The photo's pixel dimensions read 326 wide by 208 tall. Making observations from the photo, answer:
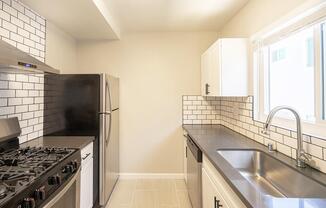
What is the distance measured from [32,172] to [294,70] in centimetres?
210

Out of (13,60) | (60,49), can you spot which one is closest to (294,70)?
(13,60)

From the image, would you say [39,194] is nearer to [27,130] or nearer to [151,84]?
[27,130]

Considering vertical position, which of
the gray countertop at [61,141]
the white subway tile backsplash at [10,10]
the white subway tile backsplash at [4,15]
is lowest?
the gray countertop at [61,141]

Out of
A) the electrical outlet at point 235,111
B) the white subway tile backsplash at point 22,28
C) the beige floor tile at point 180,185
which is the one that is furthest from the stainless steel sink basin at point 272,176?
the white subway tile backsplash at point 22,28

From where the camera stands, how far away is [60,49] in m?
3.12

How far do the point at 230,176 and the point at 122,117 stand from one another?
8.63ft

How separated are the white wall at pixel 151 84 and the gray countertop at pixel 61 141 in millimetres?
1266

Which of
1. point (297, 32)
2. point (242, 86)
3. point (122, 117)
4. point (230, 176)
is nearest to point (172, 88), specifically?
point (122, 117)

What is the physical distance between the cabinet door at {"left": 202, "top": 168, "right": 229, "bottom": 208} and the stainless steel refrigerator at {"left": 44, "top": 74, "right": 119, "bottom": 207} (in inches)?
50.2

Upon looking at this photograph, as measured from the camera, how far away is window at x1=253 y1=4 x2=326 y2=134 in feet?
5.04

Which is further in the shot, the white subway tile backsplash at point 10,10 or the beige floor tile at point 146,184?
the beige floor tile at point 146,184

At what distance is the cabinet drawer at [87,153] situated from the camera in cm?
221

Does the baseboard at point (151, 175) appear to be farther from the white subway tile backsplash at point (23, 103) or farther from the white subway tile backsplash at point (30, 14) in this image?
the white subway tile backsplash at point (30, 14)

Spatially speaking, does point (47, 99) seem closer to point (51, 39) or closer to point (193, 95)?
point (51, 39)
